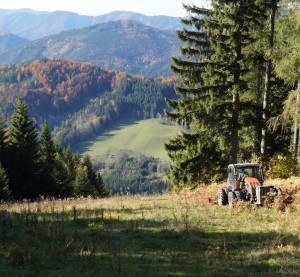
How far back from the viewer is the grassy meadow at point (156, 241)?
28.7 feet

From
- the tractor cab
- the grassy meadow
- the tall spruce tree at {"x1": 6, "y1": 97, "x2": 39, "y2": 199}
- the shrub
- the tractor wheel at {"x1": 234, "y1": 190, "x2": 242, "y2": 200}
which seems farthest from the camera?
the tall spruce tree at {"x1": 6, "y1": 97, "x2": 39, "y2": 199}

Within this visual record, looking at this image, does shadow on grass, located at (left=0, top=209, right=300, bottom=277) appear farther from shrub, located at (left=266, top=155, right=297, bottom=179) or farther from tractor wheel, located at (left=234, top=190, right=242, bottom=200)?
shrub, located at (left=266, top=155, right=297, bottom=179)

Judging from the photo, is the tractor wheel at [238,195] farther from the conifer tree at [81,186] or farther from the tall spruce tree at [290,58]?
the conifer tree at [81,186]

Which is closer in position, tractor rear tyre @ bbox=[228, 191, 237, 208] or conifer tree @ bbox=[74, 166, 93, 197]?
tractor rear tyre @ bbox=[228, 191, 237, 208]

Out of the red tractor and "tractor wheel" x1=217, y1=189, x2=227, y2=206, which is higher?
the red tractor

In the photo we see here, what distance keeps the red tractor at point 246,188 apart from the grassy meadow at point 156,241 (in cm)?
48

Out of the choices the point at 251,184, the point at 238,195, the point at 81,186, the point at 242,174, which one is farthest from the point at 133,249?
the point at 81,186

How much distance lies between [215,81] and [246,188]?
29.7 ft

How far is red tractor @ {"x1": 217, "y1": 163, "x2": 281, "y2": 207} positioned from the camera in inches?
614

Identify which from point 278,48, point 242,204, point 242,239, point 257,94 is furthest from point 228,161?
point 242,239

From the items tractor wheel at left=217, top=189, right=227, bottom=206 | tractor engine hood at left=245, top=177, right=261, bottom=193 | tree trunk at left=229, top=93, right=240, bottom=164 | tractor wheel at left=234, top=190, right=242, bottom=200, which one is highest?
tree trunk at left=229, top=93, right=240, bottom=164

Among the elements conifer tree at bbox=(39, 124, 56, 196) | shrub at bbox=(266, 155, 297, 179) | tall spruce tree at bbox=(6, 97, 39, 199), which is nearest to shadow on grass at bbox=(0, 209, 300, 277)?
shrub at bbox=(266, 155, 297, 179)

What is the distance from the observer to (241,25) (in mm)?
22953

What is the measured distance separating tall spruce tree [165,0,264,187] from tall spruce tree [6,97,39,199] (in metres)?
25.3
